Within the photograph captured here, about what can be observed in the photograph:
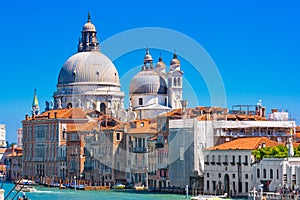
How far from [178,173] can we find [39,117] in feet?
82.3

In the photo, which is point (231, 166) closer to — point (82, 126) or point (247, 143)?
point (247, 143)

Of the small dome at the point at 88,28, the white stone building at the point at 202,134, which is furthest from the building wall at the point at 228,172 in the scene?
the small dome at the point at 88,28

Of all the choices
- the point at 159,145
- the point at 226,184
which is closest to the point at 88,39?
the point at 159,145

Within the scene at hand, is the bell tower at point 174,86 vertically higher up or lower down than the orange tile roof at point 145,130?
higher up

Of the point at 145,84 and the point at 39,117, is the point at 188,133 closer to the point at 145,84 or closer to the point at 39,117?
the point at 145,84

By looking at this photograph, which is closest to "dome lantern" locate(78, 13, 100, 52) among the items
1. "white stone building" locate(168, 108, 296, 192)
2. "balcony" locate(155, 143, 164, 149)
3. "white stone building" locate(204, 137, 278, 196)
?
"balcony" locate(155, 143, 164, 149)

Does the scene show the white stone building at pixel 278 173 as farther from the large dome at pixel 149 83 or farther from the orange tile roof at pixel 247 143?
the large dome at pixel 149 83

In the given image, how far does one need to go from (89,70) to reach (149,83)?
267 inches

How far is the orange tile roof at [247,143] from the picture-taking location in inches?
1693

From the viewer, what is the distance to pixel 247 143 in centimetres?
4378

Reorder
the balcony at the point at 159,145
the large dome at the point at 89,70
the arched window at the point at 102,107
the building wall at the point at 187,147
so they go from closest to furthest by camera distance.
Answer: the building wall at the point at 187,147 → the balcony at the point at 159,145 → the arched window at the point at 102,107 → the large dome at the point at 89,70

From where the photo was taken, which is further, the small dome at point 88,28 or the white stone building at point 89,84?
the small dome at point 88,28

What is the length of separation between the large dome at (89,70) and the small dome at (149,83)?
4.39 meters

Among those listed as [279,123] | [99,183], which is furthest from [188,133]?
[99,183]
